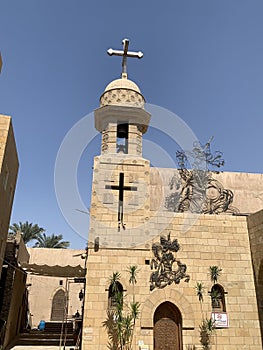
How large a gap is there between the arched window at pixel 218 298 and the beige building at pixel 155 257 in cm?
3

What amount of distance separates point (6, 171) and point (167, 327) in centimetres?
699

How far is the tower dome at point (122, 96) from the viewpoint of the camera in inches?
448

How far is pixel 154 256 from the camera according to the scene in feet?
31.2

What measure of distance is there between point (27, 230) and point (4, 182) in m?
17.7

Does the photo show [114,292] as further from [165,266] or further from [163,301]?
[165,266]

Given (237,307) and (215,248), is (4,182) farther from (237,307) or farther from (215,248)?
(237,307)

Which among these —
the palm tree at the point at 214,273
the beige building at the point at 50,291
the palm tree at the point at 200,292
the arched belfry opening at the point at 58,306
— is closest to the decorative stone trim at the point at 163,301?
the palm tree at the point at 200,292

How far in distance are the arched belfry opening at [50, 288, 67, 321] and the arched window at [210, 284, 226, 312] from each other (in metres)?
12.9

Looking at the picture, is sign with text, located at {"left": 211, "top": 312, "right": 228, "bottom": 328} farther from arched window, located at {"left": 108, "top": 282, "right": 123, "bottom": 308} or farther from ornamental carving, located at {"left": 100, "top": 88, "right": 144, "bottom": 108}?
ornamental carving, located at {"left": 100, "top": 88, "right": 144, "bottom": 108}

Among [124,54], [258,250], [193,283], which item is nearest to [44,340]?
[193,283]

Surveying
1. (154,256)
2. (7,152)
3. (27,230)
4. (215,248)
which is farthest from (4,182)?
(27,230)

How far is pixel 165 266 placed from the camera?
9.41 metres

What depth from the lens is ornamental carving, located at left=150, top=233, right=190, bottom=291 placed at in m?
9.24

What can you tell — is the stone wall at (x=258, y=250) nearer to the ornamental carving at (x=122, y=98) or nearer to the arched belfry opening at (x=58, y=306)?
the ornamental carving at (x=122, y=98)
